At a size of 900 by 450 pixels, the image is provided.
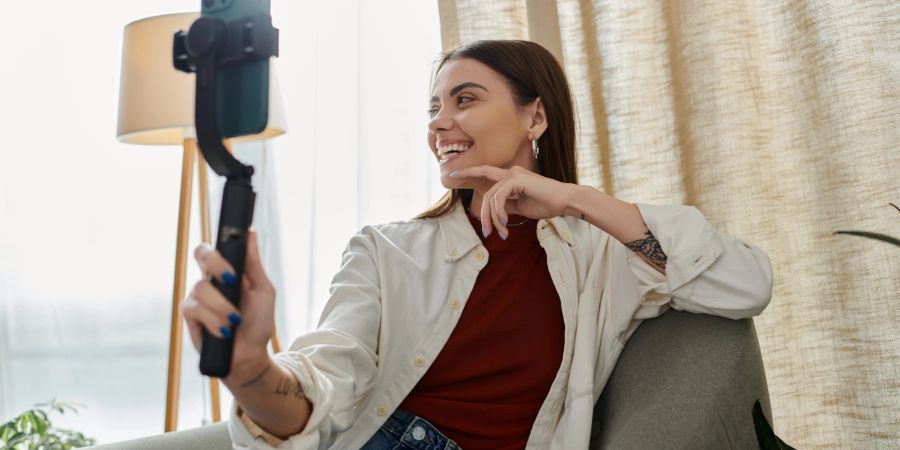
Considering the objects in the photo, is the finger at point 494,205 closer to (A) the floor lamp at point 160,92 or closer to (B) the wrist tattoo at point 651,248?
(B) the wrist tattoo at point 651,248

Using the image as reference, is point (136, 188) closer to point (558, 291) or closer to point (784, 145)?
point (558, 291)

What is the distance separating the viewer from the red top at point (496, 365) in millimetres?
1359

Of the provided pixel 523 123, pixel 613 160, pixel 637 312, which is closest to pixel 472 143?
pixel 523 123

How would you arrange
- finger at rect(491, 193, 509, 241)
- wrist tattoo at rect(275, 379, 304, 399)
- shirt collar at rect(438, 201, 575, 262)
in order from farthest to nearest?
1. shirt collar at rect(438, 201, 575, 262)
2. finger at rect(491, 193, 509, 241)
3. wrist tattoo at rect(275, 379, 304, 399)

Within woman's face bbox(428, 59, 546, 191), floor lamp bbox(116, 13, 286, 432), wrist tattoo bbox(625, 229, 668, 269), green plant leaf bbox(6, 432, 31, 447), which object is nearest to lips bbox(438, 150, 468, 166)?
woman's face bbox(428, 59, 546, 191)

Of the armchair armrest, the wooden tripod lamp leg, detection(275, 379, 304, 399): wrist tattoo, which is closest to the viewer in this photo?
detection(275, 379, 304, 399): wrist tattoo

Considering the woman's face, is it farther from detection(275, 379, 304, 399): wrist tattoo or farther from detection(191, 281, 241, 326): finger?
detection(191, 281, 241, 326): finger

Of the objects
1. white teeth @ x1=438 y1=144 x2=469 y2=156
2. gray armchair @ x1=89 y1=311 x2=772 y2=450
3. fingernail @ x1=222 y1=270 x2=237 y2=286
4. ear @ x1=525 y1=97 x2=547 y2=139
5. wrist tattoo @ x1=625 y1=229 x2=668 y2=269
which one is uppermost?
ear @ x1=525 y1=97 x2=547 y2=139

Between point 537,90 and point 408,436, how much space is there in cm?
64

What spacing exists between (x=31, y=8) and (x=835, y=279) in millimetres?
2019

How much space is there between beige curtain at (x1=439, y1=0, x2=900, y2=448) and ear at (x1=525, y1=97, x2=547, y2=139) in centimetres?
→ 42

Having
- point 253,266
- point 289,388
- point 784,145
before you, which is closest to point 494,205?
point 289,388

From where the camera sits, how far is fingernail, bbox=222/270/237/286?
0.68m

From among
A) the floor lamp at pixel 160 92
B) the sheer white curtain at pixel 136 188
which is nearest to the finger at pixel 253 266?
the floor lamp at pixel 160 92
